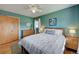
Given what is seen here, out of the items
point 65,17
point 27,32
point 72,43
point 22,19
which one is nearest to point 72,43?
point 72,43

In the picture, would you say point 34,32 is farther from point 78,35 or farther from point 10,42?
point 78,35

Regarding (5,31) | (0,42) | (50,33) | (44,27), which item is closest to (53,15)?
(44,27)

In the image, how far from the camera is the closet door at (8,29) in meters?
1.29

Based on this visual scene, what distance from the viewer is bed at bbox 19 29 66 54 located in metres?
1.32

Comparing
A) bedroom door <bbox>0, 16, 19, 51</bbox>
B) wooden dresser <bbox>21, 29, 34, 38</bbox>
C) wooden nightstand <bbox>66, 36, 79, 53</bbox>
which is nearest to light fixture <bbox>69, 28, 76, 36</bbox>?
wooden nightstand <bbox>66, 36, 79, 53</bbox>

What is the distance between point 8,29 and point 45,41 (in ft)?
2.51

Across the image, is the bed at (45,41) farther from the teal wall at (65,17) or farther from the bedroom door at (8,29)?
the bedroom door at (8,29)

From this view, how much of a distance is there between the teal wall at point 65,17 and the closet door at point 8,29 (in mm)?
550

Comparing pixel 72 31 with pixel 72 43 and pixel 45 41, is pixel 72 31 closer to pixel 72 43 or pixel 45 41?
pixel 72 43

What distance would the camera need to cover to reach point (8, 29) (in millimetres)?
1410

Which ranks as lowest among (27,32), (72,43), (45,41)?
(72,43)

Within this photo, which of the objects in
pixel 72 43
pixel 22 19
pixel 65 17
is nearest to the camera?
pixel 65 17

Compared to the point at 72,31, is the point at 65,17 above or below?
above
